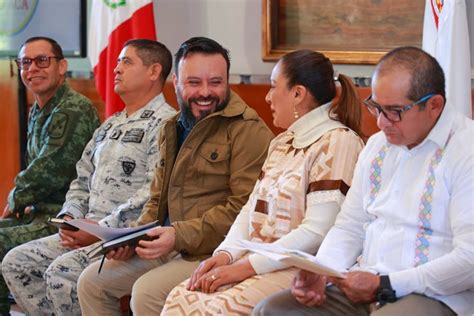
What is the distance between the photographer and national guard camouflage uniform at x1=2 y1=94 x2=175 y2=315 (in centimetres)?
338

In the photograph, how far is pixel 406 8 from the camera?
12.3ft

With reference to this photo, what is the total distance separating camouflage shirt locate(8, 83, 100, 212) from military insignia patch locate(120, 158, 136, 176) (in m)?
0.51

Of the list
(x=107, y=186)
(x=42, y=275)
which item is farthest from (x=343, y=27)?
(x=42, y=275)

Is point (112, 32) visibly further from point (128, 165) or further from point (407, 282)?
point (407, 282)

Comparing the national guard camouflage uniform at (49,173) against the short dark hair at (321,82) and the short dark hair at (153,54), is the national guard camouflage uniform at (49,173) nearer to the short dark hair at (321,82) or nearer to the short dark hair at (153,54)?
the short dark hair at (153,54)

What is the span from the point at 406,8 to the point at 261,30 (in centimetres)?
74

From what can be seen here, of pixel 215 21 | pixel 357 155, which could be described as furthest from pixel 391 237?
pixel 215 21

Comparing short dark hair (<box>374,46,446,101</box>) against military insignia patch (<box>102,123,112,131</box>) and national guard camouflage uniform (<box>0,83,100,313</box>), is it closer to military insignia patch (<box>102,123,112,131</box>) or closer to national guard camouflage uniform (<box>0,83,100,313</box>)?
military insignia patch (<box>102,123,112,131</box>)

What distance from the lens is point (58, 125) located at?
3910 millimetres

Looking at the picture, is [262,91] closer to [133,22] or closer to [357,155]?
[133,22]

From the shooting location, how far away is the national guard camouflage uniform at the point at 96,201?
338 cm

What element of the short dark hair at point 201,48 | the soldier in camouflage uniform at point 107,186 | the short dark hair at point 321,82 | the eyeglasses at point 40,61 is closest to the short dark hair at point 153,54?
the soldier in camouflage uniform at point 107,186

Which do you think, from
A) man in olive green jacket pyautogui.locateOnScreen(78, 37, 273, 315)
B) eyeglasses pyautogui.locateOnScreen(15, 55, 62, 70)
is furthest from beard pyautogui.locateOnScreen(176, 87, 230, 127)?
Answer: eyeglasses pyautogui.locateOnScreen(15, 55, 62, 70)

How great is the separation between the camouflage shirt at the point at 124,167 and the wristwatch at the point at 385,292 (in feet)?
4.36
